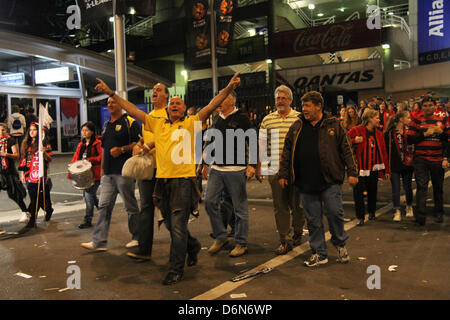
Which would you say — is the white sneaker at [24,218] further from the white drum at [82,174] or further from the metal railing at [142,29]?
the metal railing at [142,29]

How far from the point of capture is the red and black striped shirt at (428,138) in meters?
7.07

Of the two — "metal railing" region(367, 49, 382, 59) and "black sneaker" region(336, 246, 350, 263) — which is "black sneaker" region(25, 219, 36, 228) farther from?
"metal railing" region(367, 49, 382, 59)

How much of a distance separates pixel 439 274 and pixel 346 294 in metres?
1.22

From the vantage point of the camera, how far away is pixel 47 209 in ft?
27.4

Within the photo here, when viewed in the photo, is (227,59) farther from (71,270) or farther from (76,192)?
(71,270)

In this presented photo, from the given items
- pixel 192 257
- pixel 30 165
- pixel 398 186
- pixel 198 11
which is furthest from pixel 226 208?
pixel 198 11

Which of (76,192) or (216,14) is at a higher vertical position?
(216,14)

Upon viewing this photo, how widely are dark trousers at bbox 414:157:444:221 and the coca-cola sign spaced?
55.1 ft

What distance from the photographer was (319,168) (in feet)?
17.0

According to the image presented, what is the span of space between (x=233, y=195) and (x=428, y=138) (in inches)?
136

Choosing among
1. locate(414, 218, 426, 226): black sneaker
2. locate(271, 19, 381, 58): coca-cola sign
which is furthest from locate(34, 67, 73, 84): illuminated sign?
locate(414, 218, 426, 226): black sneaker

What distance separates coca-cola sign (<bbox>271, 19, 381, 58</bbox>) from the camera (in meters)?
22.5
